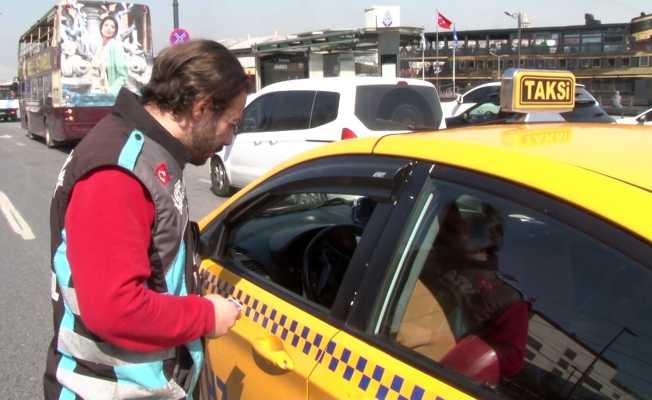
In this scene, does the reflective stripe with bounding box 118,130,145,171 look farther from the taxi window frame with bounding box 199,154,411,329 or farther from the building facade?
the building facade

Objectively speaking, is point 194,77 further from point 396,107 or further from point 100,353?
point 396,107

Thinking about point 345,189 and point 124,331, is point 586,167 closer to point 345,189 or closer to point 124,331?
point 345,189

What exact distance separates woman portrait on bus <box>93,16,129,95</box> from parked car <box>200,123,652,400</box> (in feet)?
53.4

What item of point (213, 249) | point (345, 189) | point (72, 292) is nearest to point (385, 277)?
point (345, 189)

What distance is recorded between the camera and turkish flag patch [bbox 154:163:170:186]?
5.17ft

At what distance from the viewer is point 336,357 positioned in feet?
5.68

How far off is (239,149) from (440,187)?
25.2 feet

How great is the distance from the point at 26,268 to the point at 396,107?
4488 mm

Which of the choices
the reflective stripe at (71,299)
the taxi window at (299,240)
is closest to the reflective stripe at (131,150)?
the reflective stripe at (71,299)

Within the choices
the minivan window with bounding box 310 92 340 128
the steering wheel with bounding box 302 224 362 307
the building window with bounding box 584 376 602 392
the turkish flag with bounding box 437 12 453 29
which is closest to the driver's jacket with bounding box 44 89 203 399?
the steering wheel with bounding box 302 224 362 307

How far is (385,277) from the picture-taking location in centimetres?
171

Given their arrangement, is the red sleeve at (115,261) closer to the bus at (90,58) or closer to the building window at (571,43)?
the bus at (90,58)

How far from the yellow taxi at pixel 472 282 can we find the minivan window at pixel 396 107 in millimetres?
5333

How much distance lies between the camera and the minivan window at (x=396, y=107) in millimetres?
7672
